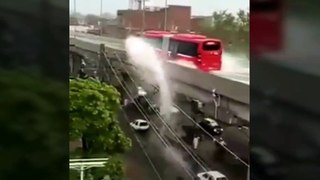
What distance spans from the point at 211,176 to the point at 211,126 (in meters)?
0.23

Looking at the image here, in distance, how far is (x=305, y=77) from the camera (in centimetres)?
83

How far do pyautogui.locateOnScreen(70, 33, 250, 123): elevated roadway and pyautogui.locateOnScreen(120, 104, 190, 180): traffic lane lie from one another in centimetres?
25

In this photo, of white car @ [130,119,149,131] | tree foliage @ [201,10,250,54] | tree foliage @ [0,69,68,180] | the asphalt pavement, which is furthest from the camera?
white car @ [130,119,149,131]

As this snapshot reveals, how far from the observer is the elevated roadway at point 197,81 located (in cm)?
202

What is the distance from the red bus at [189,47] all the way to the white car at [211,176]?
0.47 meters

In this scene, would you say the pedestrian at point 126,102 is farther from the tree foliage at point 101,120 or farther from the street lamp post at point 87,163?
the street lamp post at point 87,163

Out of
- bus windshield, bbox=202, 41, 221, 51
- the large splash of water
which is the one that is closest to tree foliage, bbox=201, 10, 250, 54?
bus windshield, bbox=202, 41, 221, 51

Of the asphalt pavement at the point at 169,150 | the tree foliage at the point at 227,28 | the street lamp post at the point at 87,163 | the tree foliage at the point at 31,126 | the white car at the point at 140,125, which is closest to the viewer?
the tree foliage at the point at 31,126

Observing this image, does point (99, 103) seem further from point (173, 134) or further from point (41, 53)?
point (41, 53)

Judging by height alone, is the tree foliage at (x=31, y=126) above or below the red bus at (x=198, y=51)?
below

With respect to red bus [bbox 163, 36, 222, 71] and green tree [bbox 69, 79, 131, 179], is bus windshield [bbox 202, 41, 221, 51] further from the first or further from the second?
green tree [bbox 69, 79, 131, 179]

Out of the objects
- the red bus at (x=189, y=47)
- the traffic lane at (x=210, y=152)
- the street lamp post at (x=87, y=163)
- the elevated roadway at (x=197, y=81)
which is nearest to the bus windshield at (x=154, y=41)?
the red bus at (x=189, y=47)

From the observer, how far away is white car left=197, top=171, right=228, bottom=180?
84.5 inches

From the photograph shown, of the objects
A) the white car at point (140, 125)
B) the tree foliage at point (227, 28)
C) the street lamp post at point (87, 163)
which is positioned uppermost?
the tree foliage at point (227, 28)
